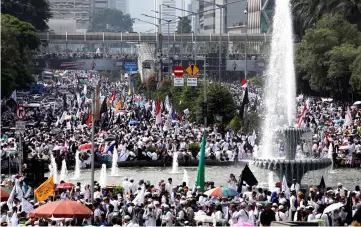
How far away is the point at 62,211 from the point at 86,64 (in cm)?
12535

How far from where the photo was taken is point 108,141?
57625 mm

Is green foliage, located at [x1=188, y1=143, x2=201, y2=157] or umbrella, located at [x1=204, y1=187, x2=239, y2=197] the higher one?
umbrella, located at [x1=204, y1=187, x2=239, y2=197]

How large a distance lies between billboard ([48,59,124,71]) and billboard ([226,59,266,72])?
14.7 m

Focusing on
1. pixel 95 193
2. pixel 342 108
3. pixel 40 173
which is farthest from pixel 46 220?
pixel 342 108

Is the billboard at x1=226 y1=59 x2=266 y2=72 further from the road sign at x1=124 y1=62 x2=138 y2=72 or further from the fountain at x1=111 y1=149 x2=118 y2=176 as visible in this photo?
the fountain at x1=111 y1=149 x2=118 y2=176

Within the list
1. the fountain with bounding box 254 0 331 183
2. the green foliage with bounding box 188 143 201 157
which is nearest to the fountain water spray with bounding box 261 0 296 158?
the fountain with bounding box 254 0 331 183

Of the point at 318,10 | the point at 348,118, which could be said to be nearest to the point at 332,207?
the point at 348,118

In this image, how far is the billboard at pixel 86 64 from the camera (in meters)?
152

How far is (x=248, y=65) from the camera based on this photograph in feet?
481

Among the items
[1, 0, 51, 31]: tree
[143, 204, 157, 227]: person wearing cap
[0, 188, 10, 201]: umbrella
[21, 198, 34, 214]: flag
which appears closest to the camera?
[143, 204, 157, 227]: person wearing cap

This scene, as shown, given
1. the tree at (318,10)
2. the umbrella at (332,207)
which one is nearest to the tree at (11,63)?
the tree at (318,10)

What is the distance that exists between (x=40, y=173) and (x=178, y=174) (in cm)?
A: 921

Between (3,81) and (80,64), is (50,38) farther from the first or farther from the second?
(3,81)

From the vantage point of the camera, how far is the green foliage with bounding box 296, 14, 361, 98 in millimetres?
93438
